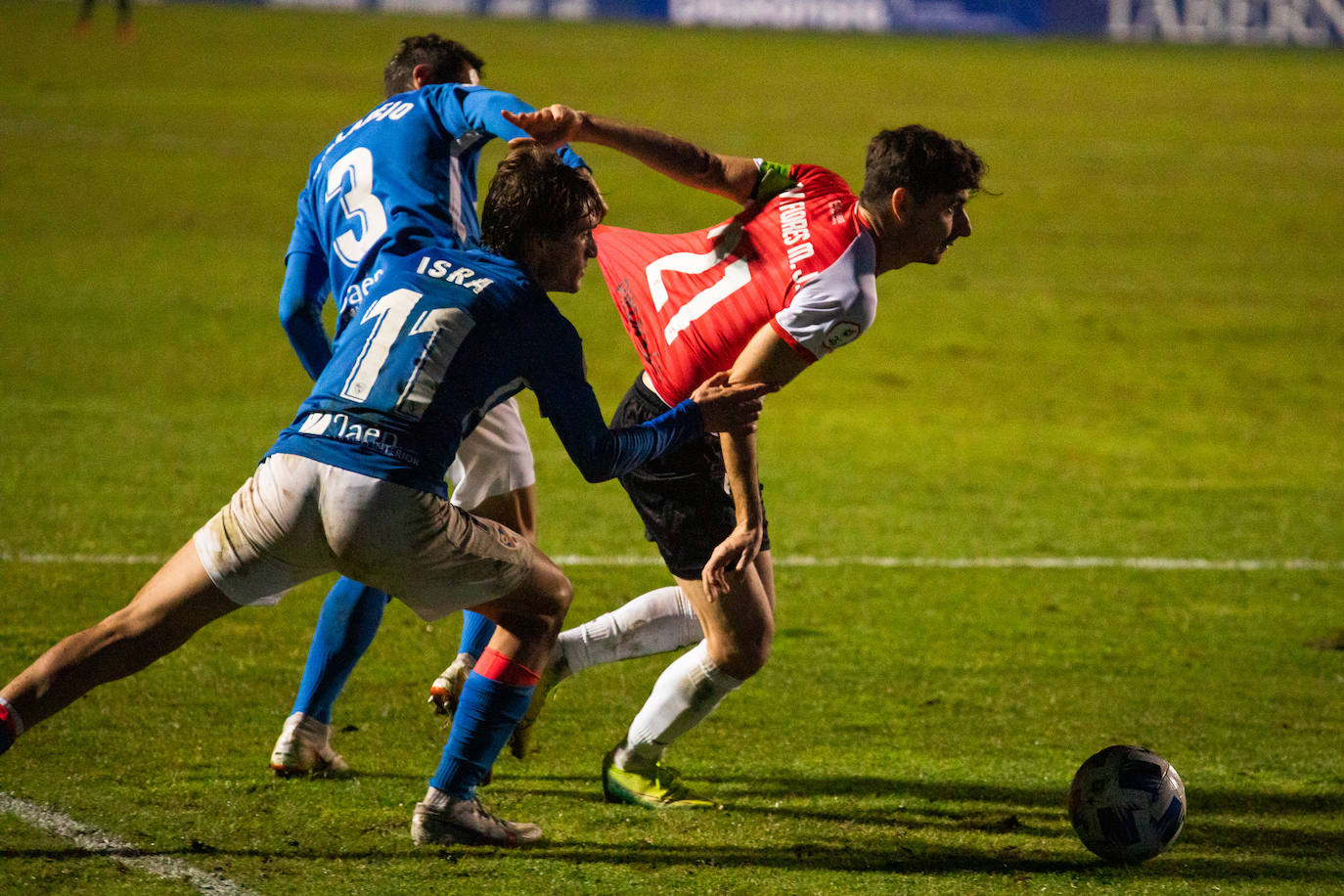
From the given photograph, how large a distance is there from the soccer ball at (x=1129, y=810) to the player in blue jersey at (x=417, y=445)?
4.74ft

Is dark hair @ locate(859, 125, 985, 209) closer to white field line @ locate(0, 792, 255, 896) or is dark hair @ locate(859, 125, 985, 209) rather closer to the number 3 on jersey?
the number 3 on jersey

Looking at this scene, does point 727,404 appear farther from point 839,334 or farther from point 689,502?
point 689,502

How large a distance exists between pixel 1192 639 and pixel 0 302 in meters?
9.88

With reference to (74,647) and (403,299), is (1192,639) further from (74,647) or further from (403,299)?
(74,647)

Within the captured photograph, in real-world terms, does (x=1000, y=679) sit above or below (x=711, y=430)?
below

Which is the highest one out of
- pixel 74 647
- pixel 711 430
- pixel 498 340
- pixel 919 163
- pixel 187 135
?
pixel 919 163

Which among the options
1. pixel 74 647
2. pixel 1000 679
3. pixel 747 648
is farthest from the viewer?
pixel 1000 679

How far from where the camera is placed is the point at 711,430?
165 inches

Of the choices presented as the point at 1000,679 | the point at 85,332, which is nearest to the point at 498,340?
the point at 1000,679

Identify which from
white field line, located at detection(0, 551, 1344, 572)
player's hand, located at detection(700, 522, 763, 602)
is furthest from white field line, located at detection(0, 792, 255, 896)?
white field line, located at detection(0, 551, 1344, 572)

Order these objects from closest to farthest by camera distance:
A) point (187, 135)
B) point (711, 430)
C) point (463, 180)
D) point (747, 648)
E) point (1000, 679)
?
1. point (711, 430)
2. point (747, 648)
3. point (463, 180)
4. point (1000, 679)
5. point (187, 135)

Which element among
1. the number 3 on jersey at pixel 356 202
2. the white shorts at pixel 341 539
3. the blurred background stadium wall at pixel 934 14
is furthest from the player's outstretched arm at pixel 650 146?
the blurred background stadium wall at pixel 934 14

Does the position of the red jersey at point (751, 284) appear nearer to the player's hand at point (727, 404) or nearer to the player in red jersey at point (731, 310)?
the player in red jersey at point (731, 310)

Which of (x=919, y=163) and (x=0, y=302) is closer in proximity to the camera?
(x=919, y=163)
